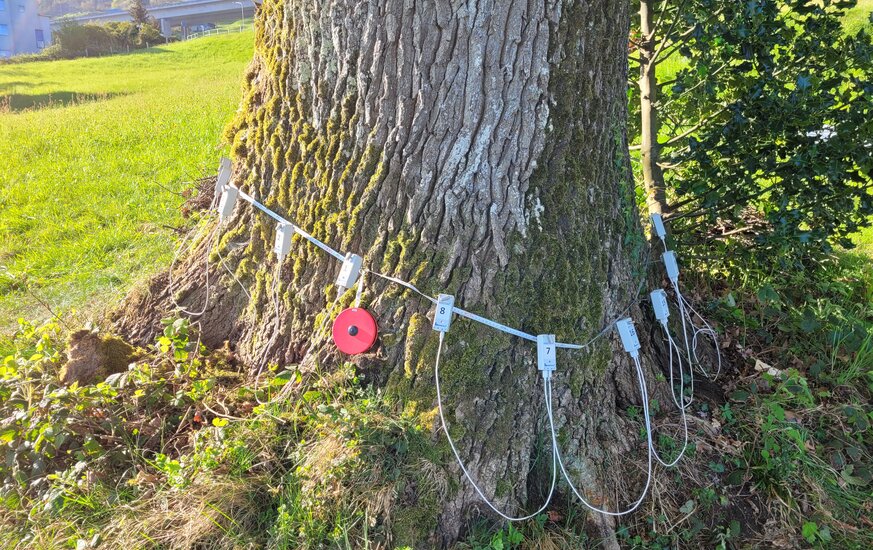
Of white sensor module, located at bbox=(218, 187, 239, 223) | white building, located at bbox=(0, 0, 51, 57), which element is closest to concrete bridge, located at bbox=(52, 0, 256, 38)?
white building, located at bbox=(0, 0, 51, 57)

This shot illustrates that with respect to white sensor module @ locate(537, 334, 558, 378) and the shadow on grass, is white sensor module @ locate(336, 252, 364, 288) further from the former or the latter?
the shadow on grass

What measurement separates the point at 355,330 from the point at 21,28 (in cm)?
7847

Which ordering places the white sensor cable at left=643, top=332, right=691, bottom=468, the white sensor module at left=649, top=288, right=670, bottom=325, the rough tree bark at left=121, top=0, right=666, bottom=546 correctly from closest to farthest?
1. the rough tree bark at left=121, top=0, right=666, bottom=546
2. the white sensor cable at left=643, top=332, right=691, bottom=468
3. the white sensor module at left=649, top=288, right=670, bottom=325

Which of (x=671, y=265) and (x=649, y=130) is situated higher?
(x=649, y=130)

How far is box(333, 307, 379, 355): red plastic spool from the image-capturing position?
7.37ft

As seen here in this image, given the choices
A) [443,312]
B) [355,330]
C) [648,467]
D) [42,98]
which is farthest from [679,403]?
[42,98]

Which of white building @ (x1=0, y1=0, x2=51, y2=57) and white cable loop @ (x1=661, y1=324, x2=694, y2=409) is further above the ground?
white cable loop @ (x1=661, y1=324, x2=694, y2=409)

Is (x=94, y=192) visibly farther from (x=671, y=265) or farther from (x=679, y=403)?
(x=679, y=403)

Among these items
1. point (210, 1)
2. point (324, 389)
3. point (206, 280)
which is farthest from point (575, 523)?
point (210, 1)

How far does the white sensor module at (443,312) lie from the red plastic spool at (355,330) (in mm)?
269

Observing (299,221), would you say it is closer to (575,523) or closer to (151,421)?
(151,421)

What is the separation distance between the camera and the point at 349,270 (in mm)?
2244

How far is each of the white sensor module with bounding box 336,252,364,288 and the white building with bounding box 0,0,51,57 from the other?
238ft

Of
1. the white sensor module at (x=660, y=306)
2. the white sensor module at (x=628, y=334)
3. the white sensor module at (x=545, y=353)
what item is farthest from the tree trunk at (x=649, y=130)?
the white sensor module at (x=545, y=353)
